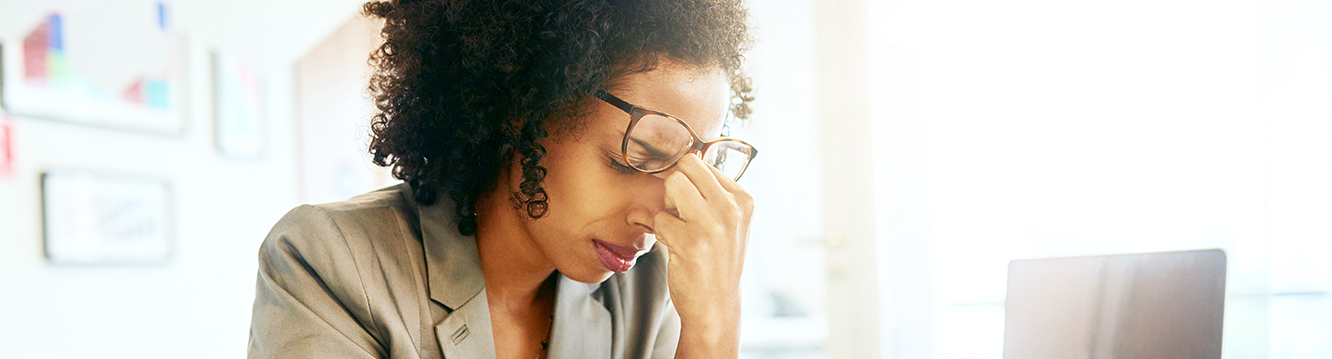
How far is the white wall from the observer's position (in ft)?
6.25

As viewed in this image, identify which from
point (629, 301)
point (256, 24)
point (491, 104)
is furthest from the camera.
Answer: point (256, 24)

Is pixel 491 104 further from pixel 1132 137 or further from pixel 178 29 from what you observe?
pixel 178 29

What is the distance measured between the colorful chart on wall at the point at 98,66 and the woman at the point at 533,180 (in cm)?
152

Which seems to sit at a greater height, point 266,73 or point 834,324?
point 266,73

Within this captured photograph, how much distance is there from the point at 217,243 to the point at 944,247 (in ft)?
7.73

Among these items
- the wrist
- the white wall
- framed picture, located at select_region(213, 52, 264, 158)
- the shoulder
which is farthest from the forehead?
framed picture, located at select_region(213, 52, 264, 158)

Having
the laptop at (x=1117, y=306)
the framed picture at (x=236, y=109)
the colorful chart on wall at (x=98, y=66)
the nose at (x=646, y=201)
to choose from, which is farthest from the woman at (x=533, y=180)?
the framed picture at (x=236, y=109)

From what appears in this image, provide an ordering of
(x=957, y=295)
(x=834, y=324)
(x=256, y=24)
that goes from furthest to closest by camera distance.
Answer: (x=256, y=24), (x=834, y=324), (x=957, y=295)

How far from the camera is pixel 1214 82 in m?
1.31

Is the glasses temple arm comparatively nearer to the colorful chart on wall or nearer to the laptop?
the laptop

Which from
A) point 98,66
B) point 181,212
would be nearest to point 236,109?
point 181,212

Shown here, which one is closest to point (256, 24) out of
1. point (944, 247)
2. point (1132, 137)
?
point (944, 247)

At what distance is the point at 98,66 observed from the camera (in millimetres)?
2170

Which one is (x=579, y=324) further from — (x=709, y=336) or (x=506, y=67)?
(x=506, y=67)
